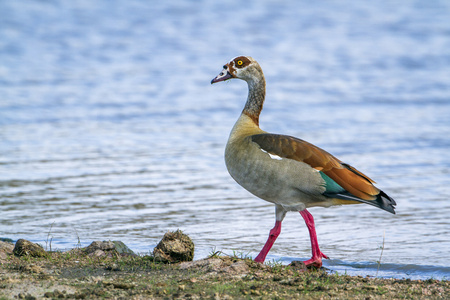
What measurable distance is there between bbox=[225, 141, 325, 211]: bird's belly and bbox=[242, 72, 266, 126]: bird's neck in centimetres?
95

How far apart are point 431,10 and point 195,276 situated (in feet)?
84.5

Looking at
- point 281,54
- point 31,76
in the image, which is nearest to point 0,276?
point 31,76

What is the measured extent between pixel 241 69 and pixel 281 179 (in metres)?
1.62

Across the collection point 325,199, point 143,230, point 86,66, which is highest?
point 86,66

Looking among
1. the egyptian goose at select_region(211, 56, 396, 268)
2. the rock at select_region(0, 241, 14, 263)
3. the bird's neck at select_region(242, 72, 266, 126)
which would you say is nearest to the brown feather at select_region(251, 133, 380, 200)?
the egyptian goose at select_region(211, 56, 396, 268)

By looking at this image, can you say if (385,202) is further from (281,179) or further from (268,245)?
(268,245)

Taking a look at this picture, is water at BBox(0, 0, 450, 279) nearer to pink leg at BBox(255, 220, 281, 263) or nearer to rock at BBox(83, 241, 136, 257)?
pink leg at BBox(255, 220, 281, 263)

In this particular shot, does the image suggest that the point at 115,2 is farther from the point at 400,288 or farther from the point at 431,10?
the point at 400,288

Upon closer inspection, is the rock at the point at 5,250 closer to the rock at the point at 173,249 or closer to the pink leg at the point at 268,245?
the rock at the point at 173,249

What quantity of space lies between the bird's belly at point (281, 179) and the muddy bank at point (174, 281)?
0.64 meters

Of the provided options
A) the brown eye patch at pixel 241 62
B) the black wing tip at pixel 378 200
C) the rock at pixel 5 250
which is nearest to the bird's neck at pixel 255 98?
the brown eye patch at pixel 241 62

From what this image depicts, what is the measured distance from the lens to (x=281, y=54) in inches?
869

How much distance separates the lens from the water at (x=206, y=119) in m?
8.21

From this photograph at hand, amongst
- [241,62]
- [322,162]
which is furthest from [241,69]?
[322,162]
